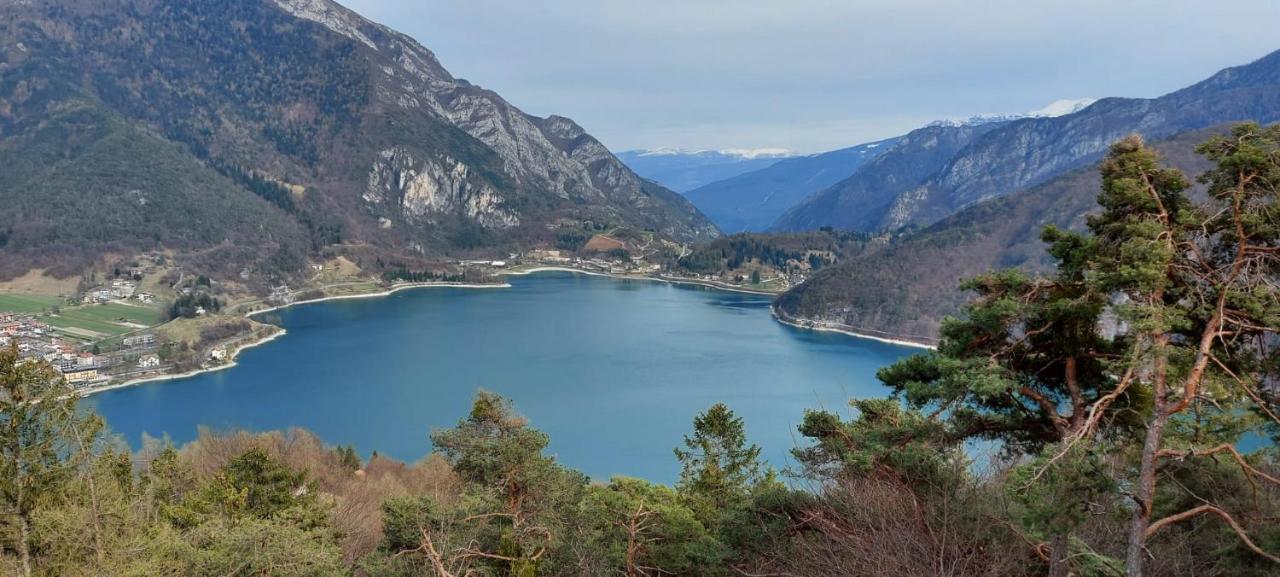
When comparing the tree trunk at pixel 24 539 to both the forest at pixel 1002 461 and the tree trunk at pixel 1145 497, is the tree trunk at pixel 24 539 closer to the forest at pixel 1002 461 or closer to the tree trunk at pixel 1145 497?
the forest at pixel 1002 461

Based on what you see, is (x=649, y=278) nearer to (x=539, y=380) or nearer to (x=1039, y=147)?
(x=539, y=380)

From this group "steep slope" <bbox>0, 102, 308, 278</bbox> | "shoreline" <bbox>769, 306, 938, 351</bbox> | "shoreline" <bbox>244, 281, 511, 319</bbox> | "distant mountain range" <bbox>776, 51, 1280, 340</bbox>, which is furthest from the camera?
"steep slope" <bbox>0, 102, 308, 278</bbox>

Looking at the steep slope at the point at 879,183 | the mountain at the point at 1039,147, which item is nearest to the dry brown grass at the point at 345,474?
the mountain at the point at 1039,147

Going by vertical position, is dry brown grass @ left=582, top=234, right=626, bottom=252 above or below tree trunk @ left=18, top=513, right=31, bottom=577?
below

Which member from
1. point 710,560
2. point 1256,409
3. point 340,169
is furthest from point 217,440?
point 340,169

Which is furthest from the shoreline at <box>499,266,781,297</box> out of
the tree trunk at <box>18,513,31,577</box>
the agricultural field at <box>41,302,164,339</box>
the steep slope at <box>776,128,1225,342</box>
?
the tree trunk at <box>18,513,31,577</box>

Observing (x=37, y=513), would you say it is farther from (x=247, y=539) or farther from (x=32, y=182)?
(x=32, y=182)

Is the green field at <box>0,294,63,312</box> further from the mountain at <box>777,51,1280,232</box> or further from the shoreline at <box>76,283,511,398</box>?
the mountain at <box>777,51,1280,232</box>
